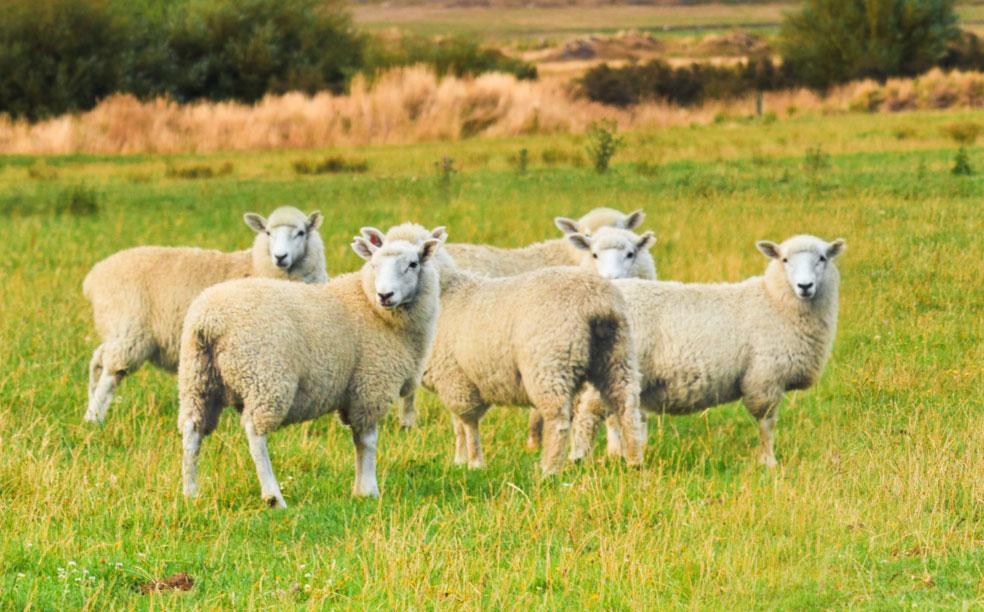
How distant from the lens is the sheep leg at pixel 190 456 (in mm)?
6363

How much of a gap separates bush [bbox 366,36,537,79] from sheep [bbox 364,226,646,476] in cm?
3452

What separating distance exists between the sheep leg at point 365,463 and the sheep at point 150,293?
2.68 m

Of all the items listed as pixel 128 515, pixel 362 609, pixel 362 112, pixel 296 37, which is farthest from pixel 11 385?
pixel 296 37

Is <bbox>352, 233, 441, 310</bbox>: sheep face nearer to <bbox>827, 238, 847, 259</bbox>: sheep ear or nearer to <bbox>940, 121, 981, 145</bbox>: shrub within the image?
<bbox>827, 238, 847, 259</bbox>: sheep ear

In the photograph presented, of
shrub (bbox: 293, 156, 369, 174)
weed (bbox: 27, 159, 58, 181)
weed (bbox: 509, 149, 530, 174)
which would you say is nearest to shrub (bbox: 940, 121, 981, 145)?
weed (bbox: 509, 149, 530, 174)

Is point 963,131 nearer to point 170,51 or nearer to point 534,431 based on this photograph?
point 534,431

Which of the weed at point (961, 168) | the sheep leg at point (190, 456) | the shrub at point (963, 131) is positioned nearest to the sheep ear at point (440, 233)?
the sheep leg at point (190, 456)

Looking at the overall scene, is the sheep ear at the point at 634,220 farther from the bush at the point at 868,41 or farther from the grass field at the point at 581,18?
the grass field at the point at 581,18

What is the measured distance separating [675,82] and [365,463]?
123ft

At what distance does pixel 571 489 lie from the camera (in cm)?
650

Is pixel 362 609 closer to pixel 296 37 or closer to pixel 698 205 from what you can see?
pixel 698 205

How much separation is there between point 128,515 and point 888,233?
9863mm

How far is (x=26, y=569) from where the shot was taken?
526 centimetres

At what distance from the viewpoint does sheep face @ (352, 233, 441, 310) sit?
682cm
